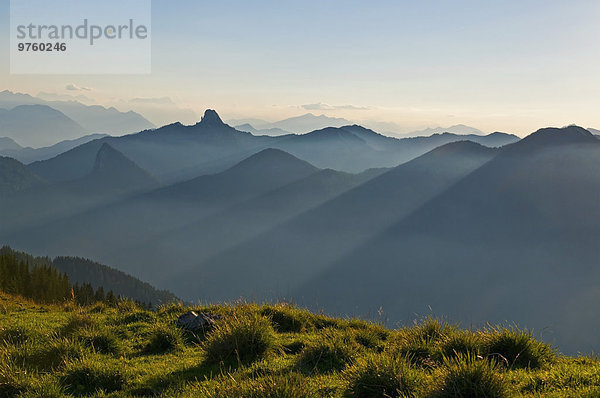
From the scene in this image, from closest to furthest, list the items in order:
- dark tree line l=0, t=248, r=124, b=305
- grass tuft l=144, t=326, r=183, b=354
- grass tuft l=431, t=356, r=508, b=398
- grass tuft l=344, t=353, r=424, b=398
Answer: grass tuft l=431, t=356, r=508, b=398
grass tuft l=344, t=353, r=424, b=398
grass tuft l=144, t=326, r=183, b=354
dark tree line l=0, t=248, r=124, b=305

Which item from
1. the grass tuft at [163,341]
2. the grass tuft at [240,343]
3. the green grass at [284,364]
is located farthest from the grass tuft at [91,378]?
the grass tuft at [163,341]

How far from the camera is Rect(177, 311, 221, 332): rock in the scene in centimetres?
1297

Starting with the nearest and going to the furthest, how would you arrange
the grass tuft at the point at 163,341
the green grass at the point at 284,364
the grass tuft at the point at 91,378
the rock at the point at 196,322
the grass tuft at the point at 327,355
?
the green grass at the point at 284,364, the grass tuft at the point at 91,378, the grass tuft at the point at 327,355, the grass tuft at the point at 163,341, the rock at the point at 196,322

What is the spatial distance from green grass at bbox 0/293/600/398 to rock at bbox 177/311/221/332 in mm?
971

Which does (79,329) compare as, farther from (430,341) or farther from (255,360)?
(430,341)

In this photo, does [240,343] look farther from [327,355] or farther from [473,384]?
[473,384]

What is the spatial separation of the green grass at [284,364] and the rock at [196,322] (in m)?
0.97

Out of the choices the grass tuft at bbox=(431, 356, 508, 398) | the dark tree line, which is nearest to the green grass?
the grass tuft at bbox=(431, 356, 508, 398)

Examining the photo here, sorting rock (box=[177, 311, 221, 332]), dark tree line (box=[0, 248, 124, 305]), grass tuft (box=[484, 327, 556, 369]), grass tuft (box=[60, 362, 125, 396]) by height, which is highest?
grass tuft (box=[484, 327, 556, 369])

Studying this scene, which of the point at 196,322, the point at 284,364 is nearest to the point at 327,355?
the point at 284,364

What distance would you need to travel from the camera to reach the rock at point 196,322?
511 inches

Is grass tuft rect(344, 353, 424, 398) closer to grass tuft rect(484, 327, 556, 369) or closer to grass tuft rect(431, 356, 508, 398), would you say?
grass tuft rect(431, 356, 508, 398)

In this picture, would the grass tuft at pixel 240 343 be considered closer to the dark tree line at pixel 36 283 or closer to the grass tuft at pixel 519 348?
the grass tuft at pixel 519 348

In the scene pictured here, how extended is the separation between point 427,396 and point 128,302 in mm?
16475
